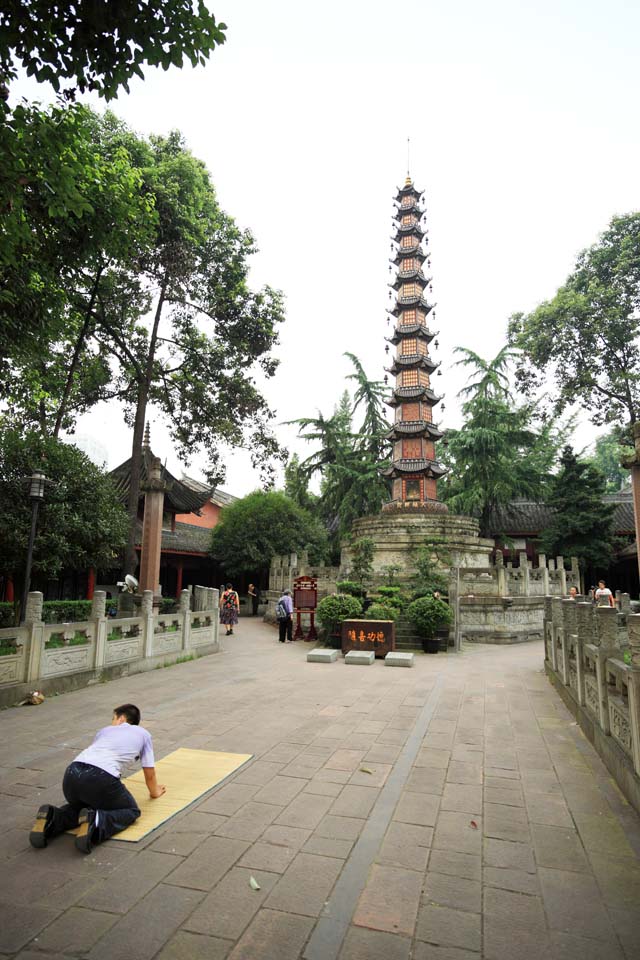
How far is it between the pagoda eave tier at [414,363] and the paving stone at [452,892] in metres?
27.0

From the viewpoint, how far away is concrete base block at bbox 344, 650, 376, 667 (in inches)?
441

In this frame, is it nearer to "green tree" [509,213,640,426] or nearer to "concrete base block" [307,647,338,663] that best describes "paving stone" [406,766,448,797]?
"concrete base block" [307,647,338,663]

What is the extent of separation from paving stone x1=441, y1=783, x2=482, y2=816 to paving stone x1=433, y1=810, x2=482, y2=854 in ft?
0.30

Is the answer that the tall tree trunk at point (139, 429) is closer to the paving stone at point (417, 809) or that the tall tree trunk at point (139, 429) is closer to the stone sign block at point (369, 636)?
the stone sign block at point (369, 636)

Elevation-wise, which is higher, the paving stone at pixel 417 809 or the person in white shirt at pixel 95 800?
the person in white shirt at pixel 95 800

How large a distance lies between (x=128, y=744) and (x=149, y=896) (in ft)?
3.44

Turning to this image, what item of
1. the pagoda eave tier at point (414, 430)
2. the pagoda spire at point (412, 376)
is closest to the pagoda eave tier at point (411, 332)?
the pagoda spire at point (412, 376)

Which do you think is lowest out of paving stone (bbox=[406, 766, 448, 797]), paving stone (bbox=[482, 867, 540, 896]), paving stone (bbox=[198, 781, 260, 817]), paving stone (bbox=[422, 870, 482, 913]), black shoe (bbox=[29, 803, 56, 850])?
paving stone (bbox=[406, 766, 448, 797])

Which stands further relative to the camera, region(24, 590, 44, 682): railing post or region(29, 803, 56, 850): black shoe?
region(24, 590, 44, 682): railing post

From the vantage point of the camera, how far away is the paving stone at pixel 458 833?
3504 millimetres

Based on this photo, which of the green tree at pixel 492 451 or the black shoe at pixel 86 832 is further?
the green tree at pixel 492 451

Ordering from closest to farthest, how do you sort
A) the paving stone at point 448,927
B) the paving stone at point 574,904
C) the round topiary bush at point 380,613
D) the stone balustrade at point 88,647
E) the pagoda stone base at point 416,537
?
the paving stone at point 448,927, the paving stone at point 574,904, the stone balustrade at point 88,647, the round topiary bush at point 380,613, the pagoda stone base at point 416,537

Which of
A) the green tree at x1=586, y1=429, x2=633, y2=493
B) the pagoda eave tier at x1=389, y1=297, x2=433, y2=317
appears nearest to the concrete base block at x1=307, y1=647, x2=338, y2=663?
the pagoda eave tier at x1=389, y1=297, x2=433, y2=317

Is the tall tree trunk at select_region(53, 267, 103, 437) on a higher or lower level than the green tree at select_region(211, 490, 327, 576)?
higher
